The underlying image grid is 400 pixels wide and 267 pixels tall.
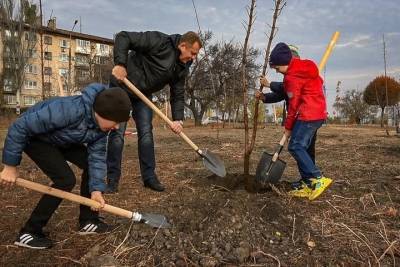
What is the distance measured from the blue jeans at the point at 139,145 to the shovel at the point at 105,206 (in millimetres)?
1371

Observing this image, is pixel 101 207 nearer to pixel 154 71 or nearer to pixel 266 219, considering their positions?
pixel 266 219

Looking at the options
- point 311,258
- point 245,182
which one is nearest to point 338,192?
point 245,182

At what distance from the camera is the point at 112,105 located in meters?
2.70

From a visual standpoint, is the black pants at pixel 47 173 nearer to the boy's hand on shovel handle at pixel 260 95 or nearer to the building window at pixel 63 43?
the boy's hand on shovel handle at pixel 260 95

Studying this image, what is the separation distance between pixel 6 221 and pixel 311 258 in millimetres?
2471

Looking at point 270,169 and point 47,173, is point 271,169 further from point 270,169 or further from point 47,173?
point 47,173

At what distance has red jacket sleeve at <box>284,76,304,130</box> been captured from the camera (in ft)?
13.4

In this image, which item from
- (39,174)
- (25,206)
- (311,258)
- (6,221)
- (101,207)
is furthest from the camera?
(39,174)

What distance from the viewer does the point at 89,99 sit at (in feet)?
9.23

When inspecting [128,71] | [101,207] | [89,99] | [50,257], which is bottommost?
[50,257]

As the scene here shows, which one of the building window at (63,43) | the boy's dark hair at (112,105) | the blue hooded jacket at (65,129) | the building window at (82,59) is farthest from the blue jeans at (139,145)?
the building window at (63,43)

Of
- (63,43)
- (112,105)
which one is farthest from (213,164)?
(63,43)

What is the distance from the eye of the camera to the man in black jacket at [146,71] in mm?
4215

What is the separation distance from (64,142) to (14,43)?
36.8 m
